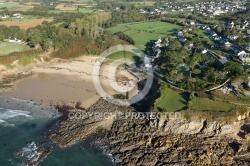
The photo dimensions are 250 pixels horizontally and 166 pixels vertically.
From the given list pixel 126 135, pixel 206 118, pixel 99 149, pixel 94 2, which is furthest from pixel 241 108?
pixel 94 2

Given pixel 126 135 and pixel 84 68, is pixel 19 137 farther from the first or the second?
pixel 84 68

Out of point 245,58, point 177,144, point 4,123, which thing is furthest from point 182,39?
point 4,123

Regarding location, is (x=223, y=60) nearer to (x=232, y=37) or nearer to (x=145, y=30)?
(x=232, y=37)

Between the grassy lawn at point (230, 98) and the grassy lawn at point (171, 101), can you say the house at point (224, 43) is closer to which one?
the grassy lawn at point (230, 98)

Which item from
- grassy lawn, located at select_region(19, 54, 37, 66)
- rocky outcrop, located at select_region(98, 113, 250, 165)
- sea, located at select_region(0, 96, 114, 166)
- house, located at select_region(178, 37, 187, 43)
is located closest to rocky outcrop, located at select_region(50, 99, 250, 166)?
rocky outcrop, located at select_region(98, 113, 250, 165)

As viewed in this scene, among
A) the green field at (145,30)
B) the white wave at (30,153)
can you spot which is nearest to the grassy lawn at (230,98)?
the white wave at (30,153)
